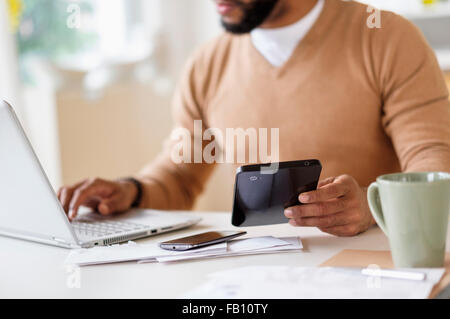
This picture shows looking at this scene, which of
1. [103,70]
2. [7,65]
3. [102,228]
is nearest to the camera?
[102,228]

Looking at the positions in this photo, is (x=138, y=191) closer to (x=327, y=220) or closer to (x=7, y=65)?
(x=327, y=220)

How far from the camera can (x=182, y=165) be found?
153 centimetres

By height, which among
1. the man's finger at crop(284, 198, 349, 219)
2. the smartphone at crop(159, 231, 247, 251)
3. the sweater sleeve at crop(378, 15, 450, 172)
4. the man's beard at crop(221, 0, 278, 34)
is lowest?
the smartphone at crop(159, 231, 247, 251)

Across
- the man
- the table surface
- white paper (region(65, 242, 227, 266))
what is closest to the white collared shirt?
the man

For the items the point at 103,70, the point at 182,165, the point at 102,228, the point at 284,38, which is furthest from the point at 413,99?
the point at 103,70

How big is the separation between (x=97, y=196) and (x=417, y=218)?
2.23 feet

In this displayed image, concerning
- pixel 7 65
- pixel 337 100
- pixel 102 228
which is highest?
pixel 7 65

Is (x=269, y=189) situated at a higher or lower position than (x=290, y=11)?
lower

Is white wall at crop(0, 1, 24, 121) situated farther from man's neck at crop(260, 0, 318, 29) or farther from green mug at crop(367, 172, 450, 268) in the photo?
green mug at crop(367, 172, 450, 268)

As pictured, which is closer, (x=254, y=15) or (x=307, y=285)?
(x=307, y=285)

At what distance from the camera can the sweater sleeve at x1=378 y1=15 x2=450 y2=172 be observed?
1.21m

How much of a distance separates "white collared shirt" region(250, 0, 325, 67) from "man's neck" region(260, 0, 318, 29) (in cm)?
1

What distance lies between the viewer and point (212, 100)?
158 cm

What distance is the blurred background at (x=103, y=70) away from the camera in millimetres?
2408
